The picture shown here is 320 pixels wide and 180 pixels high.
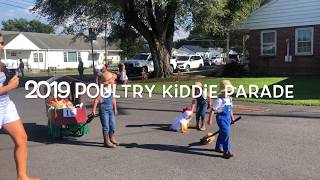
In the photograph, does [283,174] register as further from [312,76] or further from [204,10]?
[312,76]

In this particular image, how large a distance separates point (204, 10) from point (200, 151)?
651 inches

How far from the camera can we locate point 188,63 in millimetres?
43938

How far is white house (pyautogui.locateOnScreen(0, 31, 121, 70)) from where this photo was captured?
59.8 m

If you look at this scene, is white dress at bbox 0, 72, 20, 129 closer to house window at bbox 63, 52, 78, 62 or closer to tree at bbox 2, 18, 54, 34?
house window at bbox 63, 52, 78, 62

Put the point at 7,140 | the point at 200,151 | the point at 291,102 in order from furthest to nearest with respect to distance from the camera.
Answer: the point at 291,102, the point at 7,140, the point at 200,151

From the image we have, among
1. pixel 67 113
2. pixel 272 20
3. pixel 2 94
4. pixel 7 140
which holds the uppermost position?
pixel 272 20

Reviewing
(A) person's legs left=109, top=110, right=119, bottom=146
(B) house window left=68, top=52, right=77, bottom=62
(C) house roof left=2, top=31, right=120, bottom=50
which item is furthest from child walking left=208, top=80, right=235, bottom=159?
(B) house window left=68, top=52, right=77, bottom=62

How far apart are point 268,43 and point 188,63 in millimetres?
15658

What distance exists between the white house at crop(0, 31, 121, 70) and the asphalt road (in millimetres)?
45249

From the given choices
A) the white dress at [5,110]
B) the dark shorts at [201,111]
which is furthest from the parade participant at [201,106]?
the white dress at [5,110]

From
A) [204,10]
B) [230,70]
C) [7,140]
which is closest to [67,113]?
[7,140]

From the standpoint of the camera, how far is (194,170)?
724 cm

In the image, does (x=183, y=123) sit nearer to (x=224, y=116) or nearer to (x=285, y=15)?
(x=224, y=116)

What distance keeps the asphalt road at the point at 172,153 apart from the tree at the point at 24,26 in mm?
123981
